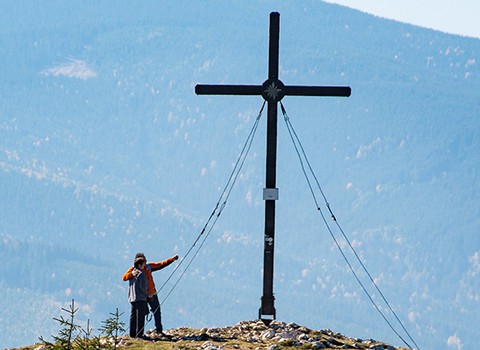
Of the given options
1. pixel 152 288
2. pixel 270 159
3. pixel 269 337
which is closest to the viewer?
pixel 269 337

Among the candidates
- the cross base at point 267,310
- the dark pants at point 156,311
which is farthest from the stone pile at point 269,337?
the dark pants at point 156,311

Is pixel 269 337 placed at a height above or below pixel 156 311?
below

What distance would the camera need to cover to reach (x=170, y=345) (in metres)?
34.7

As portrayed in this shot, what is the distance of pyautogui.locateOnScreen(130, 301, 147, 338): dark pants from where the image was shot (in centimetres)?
3634

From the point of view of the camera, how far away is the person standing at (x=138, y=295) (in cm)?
3653

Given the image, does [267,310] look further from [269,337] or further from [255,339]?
[255,339]

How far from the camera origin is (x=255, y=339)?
118 feet

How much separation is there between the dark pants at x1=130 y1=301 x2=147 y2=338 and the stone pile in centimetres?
71

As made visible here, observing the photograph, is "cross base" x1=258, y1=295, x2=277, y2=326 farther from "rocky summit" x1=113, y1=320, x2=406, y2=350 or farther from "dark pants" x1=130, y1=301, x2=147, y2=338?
"dark pants" x1=130, y1=301, x2=147, y2=338

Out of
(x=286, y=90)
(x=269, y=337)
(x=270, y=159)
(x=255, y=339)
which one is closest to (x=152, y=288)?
(x=255, y=339)

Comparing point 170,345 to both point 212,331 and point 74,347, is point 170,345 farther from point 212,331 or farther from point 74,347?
point 74,347

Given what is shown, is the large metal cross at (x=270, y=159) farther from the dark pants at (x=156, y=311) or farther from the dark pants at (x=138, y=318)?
the dark pants at (x=138, y=318)

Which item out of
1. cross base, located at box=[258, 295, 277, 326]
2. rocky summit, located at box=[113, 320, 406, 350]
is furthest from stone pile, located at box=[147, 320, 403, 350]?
cross base, located at box=[258, 295, 277, 326]

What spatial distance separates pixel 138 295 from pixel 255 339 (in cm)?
289
